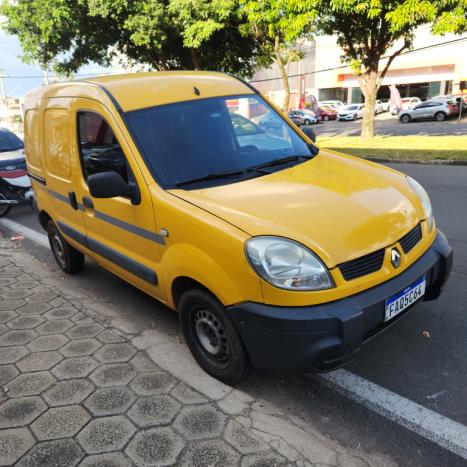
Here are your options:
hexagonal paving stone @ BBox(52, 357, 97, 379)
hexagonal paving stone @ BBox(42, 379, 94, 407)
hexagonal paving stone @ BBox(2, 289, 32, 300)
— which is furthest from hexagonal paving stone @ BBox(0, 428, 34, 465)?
hexagonal paving stone @ BBox(2, 289, 32, 300)

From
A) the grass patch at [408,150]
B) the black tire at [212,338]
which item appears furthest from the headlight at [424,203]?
the grass patch at [408,150]

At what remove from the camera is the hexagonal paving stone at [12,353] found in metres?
3.17

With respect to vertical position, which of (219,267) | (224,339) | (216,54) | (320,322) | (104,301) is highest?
(216,54)

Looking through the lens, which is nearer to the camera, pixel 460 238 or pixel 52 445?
pixel 52 445

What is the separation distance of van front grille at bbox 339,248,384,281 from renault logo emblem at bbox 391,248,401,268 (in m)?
0.08

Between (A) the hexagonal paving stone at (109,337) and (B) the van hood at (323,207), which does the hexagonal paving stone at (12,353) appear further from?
(B) the van hood at (323,207)

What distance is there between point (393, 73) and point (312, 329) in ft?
148

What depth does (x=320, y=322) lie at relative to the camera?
7.07ft

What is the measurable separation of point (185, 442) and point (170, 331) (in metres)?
1.21

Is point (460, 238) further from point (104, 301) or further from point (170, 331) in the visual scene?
point (104, 301)

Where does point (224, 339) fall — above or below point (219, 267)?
below

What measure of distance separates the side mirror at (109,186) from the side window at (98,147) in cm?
16

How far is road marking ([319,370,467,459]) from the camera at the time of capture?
223cm

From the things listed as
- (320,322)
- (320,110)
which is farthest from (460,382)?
(320,110)
